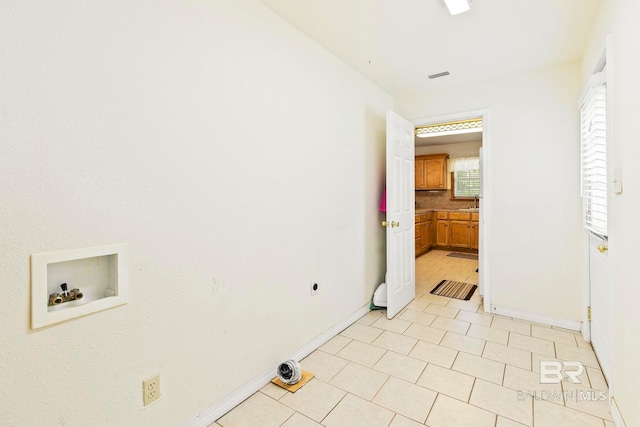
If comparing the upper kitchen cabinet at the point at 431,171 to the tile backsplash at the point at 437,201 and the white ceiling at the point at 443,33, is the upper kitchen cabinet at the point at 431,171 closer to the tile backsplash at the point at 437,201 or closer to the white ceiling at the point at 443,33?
the tile backsplash at the point at 437,201

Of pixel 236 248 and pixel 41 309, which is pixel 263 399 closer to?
pixel 236 248

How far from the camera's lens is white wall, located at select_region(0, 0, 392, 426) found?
3.45ft

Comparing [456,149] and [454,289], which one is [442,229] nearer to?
[456,149]

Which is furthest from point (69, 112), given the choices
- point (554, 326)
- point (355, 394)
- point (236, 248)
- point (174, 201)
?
point (554, 326)

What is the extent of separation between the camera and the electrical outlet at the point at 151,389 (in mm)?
1365

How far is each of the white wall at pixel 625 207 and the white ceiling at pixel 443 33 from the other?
0.44m

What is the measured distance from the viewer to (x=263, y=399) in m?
1.83

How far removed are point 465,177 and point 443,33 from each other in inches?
207

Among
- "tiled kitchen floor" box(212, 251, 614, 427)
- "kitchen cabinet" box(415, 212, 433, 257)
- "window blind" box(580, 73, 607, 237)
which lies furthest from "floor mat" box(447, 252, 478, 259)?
"window blind" box(580, 73, 607, 237)

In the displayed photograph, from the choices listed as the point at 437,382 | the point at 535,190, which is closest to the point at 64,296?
the point at 437,382

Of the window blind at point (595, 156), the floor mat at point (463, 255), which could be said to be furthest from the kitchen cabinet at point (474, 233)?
the window blind at point (595, 156)

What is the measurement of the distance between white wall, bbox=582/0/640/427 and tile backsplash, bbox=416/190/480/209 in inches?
217

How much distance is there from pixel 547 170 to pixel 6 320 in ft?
12.2

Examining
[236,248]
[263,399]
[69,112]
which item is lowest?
[263,399]
